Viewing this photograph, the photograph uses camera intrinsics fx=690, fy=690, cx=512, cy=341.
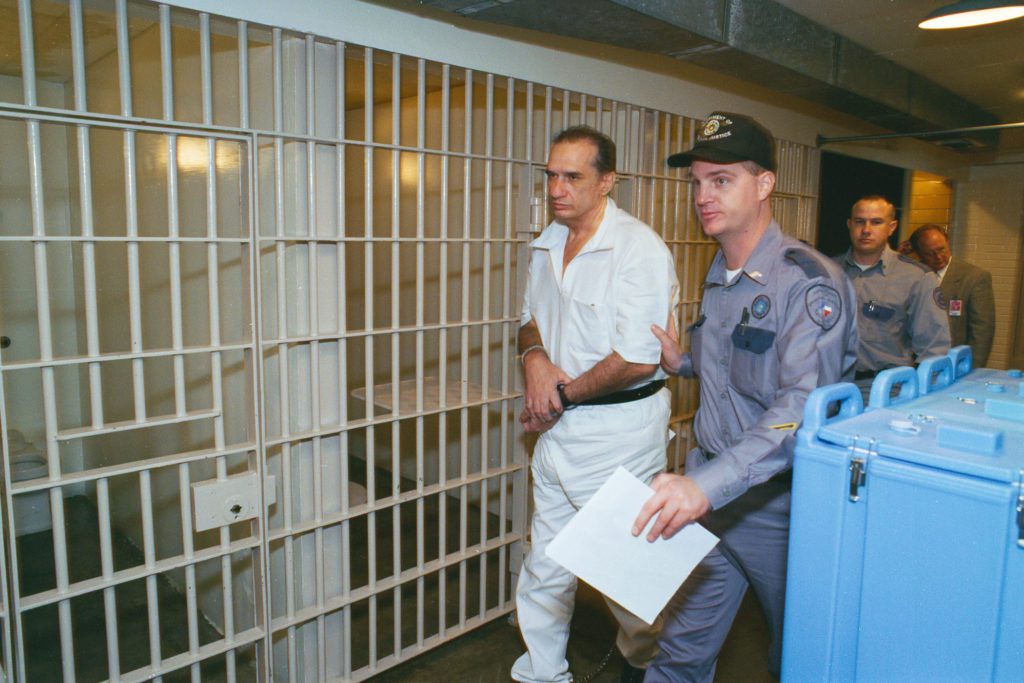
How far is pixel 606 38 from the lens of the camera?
3055 millimetres

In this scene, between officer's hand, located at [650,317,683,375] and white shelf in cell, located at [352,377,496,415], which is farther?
white shelf in cell, located at [352,377,496,415]

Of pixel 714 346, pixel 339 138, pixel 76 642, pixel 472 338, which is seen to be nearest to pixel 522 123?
pixel 472 338

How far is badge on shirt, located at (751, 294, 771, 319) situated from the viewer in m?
2.03

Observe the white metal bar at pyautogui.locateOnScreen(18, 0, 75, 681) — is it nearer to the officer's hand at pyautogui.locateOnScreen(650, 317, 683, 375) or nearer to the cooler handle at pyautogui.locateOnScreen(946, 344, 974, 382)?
the officer's hand at pyautogui.locateOnScreen(650, 317, 683, 375)

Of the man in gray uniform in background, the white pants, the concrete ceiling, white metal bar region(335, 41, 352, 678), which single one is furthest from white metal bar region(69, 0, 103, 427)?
the man in gray uniform in background

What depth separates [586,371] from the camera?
101 inches

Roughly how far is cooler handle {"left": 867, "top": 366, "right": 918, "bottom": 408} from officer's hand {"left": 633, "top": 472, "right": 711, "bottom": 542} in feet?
1.46

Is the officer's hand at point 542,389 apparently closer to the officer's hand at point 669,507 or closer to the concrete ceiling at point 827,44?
the officer's hand at point 669,507

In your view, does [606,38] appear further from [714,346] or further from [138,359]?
[138,359]

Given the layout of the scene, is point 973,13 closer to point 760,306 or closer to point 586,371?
point 760,306

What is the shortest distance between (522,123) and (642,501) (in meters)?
3.62

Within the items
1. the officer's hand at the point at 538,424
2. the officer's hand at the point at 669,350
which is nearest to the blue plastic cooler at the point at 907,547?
the officer's hand at the point at 669,350

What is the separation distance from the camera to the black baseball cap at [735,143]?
206 centimetres

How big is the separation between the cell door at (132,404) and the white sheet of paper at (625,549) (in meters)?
1.35
